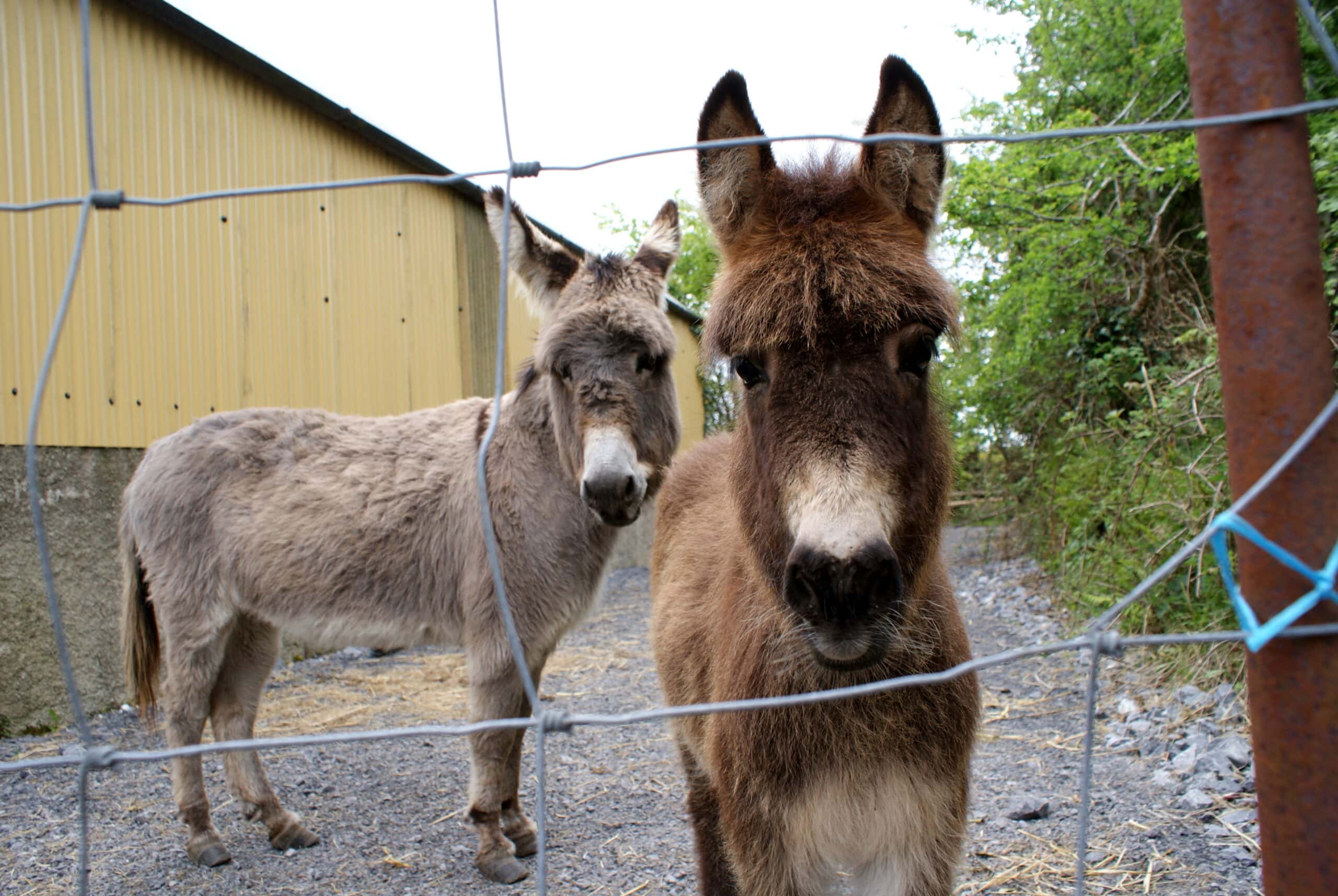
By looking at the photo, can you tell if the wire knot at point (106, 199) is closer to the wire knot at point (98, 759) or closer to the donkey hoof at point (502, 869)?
the wire knot at point (98, 759)

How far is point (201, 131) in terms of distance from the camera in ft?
20.5

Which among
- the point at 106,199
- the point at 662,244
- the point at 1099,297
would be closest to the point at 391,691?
the point at 662,244

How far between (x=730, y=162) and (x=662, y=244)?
2.38 metres

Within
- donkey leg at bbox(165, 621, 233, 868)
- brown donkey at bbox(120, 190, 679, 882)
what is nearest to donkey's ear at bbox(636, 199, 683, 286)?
brown donkey at bbox(120, 190, 679, 882)

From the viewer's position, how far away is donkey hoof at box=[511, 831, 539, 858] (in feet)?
11.7

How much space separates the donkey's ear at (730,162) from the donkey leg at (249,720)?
3.27m

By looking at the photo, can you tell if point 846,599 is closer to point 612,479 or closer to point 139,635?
point 612,479

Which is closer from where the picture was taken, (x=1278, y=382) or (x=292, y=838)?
(x=1278, y=382)

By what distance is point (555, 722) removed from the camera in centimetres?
116

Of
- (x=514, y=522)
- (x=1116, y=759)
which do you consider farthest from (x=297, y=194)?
(x=1116, y=759)

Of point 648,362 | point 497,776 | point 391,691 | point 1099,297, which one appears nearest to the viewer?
point 497,776

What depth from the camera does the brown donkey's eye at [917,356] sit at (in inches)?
64.6

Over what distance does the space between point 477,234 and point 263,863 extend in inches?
280

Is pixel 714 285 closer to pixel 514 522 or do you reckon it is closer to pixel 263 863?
pixel 514 522
